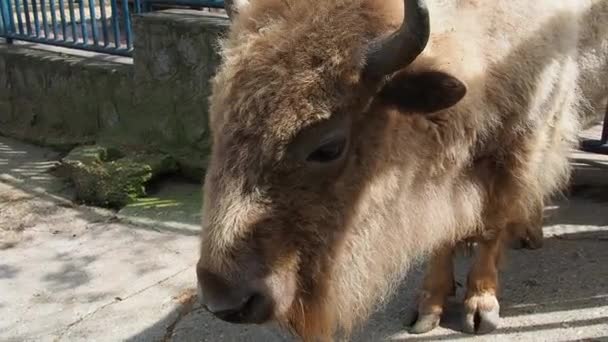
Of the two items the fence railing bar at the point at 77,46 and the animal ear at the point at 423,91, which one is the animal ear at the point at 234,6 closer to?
the animal ear at the point at 423,91

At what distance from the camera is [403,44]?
261 cm

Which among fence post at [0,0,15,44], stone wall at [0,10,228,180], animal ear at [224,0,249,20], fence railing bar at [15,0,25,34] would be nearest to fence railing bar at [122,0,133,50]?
stone wall at [0,10,228,180]

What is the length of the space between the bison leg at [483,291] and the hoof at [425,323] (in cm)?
17

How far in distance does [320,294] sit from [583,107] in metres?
2.26

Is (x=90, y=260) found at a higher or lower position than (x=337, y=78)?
lower

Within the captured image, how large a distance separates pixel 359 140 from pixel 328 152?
0.17m

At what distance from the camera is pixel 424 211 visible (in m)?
3.22

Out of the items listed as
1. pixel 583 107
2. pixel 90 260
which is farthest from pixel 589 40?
pixel 90 260

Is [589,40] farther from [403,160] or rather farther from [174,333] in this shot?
[174,333]

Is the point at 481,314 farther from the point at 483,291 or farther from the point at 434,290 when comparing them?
the point at 434,290

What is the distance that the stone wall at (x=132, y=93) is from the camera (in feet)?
20.9

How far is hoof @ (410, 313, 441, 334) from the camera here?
391 centimetres

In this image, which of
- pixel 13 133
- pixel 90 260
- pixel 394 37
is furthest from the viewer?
pixel 13 133

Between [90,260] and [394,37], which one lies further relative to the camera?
[90,260]
